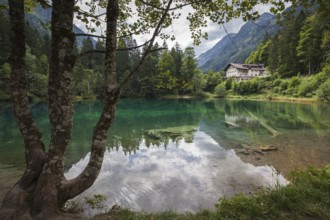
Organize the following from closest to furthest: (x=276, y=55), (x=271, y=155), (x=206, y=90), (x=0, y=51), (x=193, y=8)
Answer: (x=193, y=8), (x=271, y=155), (x=0, y=51), (x=276, y=55), (x=206, y=90)

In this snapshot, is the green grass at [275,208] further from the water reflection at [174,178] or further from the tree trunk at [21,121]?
the water reflection at [174,178]

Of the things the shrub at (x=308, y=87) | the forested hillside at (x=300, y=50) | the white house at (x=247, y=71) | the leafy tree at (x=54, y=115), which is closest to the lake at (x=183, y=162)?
the leafy tree at (x=54, y=115)

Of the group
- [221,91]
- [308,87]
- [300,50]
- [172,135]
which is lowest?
[172,135]

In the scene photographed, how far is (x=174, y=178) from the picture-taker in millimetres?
8961

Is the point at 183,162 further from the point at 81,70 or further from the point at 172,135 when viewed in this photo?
the point at 81,70

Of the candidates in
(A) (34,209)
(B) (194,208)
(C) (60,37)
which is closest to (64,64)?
(C) (60,37)

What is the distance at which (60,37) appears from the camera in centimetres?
318

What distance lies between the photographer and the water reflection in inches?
276

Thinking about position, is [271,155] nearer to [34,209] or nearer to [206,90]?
[34,209]

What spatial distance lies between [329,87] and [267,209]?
43.5 metres

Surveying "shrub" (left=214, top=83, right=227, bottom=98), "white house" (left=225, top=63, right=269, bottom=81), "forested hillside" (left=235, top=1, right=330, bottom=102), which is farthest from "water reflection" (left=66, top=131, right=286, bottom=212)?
"white house" (left=225, top=63, right=269, bottom=81)

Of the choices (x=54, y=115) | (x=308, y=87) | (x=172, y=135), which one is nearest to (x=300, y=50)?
(x=308, y=87)

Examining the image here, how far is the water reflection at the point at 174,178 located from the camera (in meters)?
7.01

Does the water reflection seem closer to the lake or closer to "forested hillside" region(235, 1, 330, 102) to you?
the lake
